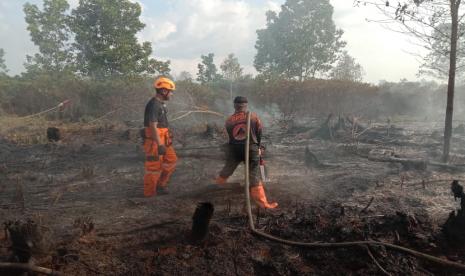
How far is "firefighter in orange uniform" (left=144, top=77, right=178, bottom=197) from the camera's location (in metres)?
5.57

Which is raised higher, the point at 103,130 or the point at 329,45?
the point at 329,45

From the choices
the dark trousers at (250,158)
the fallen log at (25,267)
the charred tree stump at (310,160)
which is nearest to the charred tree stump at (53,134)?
the dark trousers at (250,158)

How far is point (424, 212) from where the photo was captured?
4.85 m

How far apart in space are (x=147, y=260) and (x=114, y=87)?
1470 cm

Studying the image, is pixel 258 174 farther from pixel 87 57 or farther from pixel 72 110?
pixel 87 57

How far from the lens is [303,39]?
108ft

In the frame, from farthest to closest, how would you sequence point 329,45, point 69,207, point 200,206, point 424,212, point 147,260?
point 329,45, point 69,207, point 424,212, point 200,206, point 147,260

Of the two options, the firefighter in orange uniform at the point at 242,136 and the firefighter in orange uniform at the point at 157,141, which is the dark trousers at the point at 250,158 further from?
the firefighter in orange uniform at the point at 157,141

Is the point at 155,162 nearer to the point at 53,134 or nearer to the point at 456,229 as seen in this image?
the point at 456,229

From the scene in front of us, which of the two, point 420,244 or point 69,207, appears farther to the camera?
point 69,207

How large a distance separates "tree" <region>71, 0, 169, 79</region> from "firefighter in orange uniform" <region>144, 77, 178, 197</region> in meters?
19.4

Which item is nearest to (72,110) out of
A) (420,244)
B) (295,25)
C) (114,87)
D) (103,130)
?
(114,87)

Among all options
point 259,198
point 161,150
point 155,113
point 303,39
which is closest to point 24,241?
point 161,150

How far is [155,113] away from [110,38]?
68.8ft
